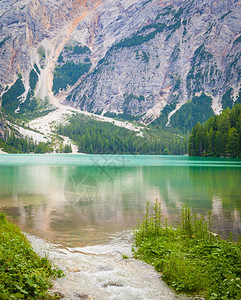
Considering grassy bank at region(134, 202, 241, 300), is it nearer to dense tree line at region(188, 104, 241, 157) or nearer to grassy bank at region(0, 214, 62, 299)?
grassy bank at region(0, 214, 62, 299)

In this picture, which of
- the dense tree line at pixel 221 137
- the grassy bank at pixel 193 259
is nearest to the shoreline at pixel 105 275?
the grassy bank at pixel 193 259

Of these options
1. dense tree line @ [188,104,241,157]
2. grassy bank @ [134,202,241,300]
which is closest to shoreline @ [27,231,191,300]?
grassy bank @ [134,202,241,300]

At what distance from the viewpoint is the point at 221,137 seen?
123 m

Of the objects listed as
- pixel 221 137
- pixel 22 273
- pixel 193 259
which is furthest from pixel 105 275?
pixel 221 137

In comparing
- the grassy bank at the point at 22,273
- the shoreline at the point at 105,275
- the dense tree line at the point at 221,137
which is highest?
the dense tree line at the point at 221,137

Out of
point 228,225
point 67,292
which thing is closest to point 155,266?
point 67,292

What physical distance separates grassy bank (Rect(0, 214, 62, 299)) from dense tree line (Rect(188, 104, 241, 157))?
113 meters

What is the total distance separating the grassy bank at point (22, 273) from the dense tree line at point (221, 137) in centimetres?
11343

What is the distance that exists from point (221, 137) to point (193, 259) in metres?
119

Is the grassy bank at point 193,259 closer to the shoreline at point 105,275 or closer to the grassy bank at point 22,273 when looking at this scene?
the shoreline at point 105,275

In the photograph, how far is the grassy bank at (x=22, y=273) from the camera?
701cm

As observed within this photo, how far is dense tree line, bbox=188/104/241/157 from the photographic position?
11531 cm

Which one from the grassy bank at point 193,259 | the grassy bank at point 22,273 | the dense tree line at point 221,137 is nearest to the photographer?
the grassy bank at point 22,273

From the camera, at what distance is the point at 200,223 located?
14234 millimetres
